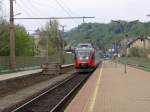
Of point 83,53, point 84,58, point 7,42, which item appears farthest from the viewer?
point 7,42

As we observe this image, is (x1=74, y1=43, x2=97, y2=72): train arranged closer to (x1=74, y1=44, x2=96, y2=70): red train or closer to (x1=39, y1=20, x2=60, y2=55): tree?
(x1=74, y1=44, x2=96, y2=70): red train

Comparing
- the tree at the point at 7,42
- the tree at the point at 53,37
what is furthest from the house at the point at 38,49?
the tree at the point at 7,42

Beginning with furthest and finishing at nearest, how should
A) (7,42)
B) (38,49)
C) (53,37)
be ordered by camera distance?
(38,49)
(53,37)
(7,42)

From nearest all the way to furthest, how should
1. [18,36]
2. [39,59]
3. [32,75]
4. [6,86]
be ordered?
[6,86]
[32,75]
[39,59]
[18,36]

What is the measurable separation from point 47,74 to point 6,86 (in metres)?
25.0

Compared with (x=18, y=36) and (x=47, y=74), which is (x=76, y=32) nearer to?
(x=18, y=36)

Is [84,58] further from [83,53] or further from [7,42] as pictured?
[7,42]

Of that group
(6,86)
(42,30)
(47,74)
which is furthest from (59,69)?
(42,30)

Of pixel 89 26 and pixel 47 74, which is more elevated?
pixel 89 26

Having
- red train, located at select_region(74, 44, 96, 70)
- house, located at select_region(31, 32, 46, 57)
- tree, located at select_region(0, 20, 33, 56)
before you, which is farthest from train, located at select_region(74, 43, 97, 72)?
house, located at select_region(31, 32, 46, 57)

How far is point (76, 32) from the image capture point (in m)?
196

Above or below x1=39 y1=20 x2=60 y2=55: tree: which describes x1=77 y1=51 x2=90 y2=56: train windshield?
below

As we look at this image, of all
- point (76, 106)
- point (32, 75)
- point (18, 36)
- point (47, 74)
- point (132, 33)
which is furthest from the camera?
point (132, 33)

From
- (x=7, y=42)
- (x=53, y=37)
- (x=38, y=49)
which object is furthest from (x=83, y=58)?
(x=38, y=49)
